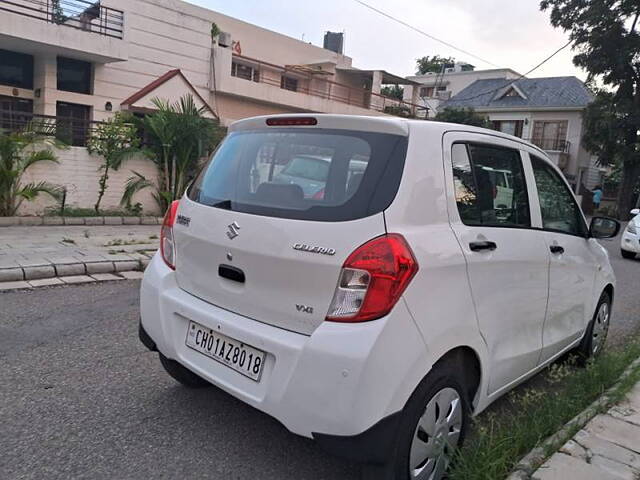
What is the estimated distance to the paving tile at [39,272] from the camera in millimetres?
6097

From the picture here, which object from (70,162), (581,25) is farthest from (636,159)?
(70,162)

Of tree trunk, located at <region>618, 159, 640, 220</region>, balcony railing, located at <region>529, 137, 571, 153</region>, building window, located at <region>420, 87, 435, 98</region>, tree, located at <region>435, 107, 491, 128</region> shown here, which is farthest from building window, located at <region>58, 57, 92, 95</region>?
building window, located at <region>420, 87, 435, 98</region>

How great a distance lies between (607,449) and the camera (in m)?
2.87

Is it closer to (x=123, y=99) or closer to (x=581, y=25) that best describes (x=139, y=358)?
(x=123, y=99)

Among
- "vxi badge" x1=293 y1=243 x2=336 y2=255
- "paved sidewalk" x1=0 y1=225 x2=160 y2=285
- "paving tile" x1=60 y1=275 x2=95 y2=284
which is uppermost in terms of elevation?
"vxi badge" x1=293 y1=243 x2=336 y2=255

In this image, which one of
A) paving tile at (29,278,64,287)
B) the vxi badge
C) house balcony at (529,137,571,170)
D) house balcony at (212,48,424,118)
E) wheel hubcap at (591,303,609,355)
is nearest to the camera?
the vxi badge

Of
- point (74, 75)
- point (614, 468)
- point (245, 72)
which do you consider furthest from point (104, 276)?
point (245, 72)

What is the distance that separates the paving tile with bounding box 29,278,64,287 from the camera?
5.92 m

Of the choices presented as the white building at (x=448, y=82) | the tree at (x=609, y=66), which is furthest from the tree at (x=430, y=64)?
the tree at (x=609, y=66)

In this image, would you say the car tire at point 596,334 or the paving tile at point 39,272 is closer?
the car tire at point 596,334

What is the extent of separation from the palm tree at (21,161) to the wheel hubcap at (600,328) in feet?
30.2

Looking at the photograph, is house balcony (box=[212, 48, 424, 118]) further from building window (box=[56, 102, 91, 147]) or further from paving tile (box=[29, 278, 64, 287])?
paving tile (box=[29, 278, 64, 287])

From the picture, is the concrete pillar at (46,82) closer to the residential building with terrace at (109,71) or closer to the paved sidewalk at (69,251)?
the residential building with terrace at (109,71)

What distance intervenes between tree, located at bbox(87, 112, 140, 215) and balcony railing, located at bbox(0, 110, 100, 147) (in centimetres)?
28
